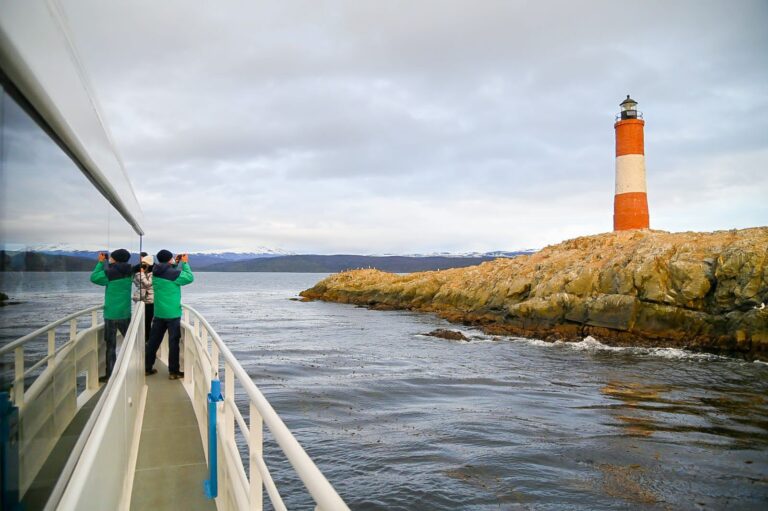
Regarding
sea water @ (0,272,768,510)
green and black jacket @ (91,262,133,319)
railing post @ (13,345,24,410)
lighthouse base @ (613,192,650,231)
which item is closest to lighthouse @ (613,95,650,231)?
lighthouse base @ (613,192,650,231)

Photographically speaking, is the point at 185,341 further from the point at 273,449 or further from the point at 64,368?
the point at 64,368

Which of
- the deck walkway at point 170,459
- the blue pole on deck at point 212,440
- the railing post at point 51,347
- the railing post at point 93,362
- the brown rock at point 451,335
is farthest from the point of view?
the brown rock at point 451,335

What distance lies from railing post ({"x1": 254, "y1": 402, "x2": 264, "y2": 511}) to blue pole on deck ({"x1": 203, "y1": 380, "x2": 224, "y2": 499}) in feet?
4.92

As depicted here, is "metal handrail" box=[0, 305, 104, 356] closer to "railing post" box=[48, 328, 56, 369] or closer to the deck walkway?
"railing post" box=[48, 328, 56, 369]

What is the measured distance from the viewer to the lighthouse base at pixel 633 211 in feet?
128

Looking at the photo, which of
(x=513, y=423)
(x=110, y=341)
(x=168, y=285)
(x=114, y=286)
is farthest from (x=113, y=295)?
(x=513, y=423)

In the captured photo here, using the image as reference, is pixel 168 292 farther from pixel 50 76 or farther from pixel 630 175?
pixel 630 175

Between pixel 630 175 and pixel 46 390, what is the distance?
42.9 metres

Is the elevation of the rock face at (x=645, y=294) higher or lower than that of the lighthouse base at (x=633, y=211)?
lower

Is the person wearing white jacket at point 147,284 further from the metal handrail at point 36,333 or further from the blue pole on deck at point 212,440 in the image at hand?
the metal handrail at point 36,333

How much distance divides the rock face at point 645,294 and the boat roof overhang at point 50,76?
2414 cm

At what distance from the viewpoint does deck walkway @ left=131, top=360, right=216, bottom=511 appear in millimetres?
4613

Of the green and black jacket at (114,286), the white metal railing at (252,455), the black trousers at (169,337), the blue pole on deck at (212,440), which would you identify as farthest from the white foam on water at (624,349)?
the green and black jacket at (114,286)

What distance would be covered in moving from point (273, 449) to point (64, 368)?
27.8ft
